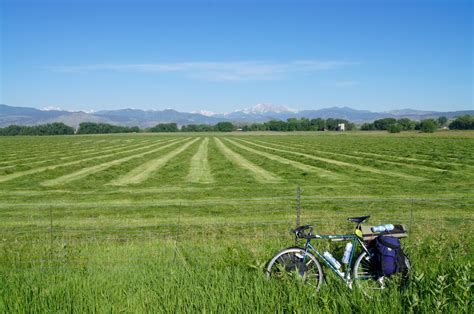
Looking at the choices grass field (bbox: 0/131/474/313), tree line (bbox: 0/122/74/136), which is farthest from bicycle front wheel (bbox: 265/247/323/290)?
tree line (bbox: 0/122/74/136)

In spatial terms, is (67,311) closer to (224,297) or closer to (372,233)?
(224,297)

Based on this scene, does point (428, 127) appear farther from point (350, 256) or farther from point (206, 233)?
point (350, 256)

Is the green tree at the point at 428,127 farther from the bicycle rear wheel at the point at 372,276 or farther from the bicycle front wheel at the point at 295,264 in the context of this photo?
the bicycle front wheel at the point at 295,264

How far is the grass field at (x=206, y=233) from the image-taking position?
521cm

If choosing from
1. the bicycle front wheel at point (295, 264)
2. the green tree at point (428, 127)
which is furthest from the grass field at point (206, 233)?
the green tree at point (428, 127)

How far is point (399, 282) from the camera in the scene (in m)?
5.88

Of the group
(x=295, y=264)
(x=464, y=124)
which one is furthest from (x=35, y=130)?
(x=295, y=264)

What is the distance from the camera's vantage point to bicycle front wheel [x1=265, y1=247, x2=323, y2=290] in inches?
233

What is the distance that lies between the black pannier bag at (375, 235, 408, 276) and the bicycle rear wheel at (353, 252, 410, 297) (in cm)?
8

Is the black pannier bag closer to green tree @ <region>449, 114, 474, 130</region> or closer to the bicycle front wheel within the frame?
the bicycle front wheel

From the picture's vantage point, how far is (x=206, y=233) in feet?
38.8

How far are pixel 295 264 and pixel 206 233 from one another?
614cm

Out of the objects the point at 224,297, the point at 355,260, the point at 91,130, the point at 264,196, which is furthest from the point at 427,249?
the point at 91,130

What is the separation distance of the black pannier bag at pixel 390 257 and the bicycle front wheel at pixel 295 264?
2.96 feet
